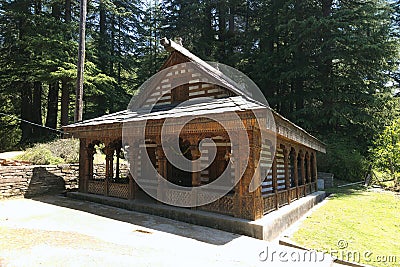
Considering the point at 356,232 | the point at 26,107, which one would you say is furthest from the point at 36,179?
the point at 26,107

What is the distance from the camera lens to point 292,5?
2403 cm

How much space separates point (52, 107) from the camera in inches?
905

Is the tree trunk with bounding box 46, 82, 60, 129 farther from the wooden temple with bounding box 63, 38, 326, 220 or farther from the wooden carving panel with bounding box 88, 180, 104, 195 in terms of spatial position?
the wooden carving panel with bounding box 88, 180, 104, 195

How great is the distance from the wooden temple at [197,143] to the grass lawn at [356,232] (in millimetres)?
1202

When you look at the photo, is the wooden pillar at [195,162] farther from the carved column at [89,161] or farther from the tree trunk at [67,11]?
the tree trunk at [67,11]

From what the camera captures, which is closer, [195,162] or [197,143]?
[197,143]

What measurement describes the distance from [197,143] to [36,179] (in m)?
7.67

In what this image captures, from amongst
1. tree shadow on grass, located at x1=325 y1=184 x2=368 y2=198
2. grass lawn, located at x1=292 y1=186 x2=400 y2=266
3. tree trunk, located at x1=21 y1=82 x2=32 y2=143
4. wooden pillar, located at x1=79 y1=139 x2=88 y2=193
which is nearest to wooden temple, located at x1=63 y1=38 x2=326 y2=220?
wooden pillar, located at x1=79 y1=139 x2=88 y2=193

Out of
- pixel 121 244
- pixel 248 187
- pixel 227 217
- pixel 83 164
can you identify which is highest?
pixel 83 164

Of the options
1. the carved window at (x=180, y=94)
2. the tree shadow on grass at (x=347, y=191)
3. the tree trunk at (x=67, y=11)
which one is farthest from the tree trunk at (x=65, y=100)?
the tree shadow on grass at (x=347, y=191)

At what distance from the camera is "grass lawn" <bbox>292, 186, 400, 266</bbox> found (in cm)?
605

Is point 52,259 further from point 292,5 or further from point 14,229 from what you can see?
point 292,5

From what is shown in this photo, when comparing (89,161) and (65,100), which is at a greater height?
(65,100)

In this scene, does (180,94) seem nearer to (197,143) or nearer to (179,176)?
(179,176)
